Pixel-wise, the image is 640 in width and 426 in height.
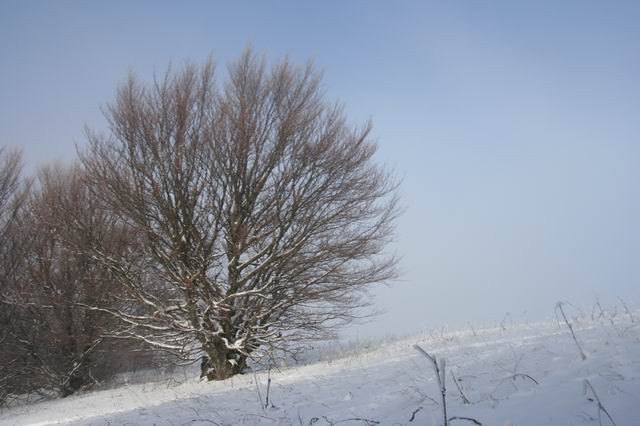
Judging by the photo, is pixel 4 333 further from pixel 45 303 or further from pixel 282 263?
pixel 282 263

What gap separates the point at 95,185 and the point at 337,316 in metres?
7.13

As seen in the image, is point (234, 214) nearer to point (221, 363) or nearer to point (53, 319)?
point (221, 363)

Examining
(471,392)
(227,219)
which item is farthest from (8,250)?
(471,392)

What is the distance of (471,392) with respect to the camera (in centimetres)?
371

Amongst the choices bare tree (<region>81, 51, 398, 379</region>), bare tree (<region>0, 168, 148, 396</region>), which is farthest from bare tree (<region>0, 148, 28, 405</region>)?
bare tree (<region>81, 51, 398, 379</region>)

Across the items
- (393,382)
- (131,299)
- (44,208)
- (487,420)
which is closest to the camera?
(487,420)

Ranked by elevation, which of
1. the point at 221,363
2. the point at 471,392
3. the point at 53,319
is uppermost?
the point at 53,319

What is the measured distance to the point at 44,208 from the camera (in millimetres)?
14125

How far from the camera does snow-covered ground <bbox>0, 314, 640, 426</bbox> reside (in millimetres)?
2629

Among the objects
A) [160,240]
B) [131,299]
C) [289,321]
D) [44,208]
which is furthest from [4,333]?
[289,321]

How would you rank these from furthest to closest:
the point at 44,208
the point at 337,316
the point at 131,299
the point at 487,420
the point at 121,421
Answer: the point at 44,208, the point at 337,316, the point at 131,299, the point at 121,421, the point at 487,420

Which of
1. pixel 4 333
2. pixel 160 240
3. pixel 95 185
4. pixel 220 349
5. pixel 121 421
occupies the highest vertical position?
pixel 95 185

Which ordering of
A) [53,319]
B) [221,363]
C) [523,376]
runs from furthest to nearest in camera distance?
[53,319] < [221,363] < [523,376]

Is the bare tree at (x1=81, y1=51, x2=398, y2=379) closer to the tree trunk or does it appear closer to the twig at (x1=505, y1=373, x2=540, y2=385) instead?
the tree trunk
